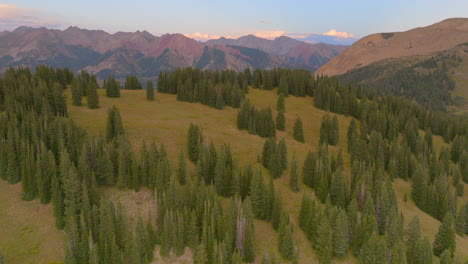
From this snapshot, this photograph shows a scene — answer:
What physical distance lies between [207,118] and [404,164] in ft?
253

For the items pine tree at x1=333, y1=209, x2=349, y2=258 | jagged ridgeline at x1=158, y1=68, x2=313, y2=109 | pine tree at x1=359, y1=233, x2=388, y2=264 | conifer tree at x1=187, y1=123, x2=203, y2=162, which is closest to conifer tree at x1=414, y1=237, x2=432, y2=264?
pine tree at x1=359, y1=233, x2=388, y2=264

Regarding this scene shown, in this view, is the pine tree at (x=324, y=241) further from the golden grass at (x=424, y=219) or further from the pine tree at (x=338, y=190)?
the golden grass at (x=424, y=219)

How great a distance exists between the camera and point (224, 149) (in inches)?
3054

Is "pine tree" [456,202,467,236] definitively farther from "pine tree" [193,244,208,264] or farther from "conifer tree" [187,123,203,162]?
"conifer tree" [187,123,203,162]

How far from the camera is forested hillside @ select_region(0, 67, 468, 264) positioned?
55344 millimetres

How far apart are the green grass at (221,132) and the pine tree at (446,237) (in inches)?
201

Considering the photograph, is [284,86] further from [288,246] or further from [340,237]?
[288,246]

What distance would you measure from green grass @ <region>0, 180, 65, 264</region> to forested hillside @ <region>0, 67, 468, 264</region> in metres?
1.30

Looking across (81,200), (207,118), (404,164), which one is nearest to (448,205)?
(404,164)

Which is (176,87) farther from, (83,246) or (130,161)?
(83,246)

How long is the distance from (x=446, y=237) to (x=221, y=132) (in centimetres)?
7237

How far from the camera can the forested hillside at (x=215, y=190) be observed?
55.3 metres

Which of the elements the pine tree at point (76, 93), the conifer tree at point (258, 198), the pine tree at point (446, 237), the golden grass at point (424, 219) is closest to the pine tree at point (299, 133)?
the golden grass at point (424, 219)

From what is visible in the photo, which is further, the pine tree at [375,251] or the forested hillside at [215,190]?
the forested hillside at [215,190]
